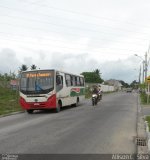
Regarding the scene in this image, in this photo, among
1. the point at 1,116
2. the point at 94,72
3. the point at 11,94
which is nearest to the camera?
the point at 1,116

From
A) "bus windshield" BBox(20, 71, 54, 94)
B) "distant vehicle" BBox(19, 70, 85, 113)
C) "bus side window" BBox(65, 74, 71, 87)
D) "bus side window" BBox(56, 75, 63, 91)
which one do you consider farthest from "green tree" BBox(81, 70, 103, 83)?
"bus windshield" BBox(20, 71, 54, 94)

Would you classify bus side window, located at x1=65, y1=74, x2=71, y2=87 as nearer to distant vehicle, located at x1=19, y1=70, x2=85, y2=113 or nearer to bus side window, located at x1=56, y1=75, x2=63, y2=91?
bus side window, located at x1=56, y1=75, x2=63, y2=91

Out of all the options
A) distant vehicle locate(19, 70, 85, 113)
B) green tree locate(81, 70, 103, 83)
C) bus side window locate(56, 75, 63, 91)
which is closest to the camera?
distant vehicle locate(19, 70, 85, 113)

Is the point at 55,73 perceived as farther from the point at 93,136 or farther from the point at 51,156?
the point at 51,156

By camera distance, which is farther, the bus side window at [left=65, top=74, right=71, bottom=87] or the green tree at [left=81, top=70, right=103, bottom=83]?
the green tree at [left=81, top=70, right=103, bottom=83]

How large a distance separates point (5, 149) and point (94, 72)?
155 metres

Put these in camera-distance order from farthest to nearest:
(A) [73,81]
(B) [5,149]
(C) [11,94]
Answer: (C) [11,94] < (A) [73,81] < (B) [5,149]

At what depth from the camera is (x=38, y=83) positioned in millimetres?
24703

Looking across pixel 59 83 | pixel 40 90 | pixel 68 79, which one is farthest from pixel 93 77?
pixel 40 90

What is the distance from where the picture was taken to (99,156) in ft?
30.5

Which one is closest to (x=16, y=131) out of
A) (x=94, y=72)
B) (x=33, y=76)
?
(x=33, y=76)

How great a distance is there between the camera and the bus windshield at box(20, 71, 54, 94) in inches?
966

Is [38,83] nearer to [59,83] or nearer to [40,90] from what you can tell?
[40,90]

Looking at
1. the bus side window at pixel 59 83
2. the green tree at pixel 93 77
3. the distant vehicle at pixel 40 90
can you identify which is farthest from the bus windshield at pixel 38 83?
the green tree at pixel 93 77
